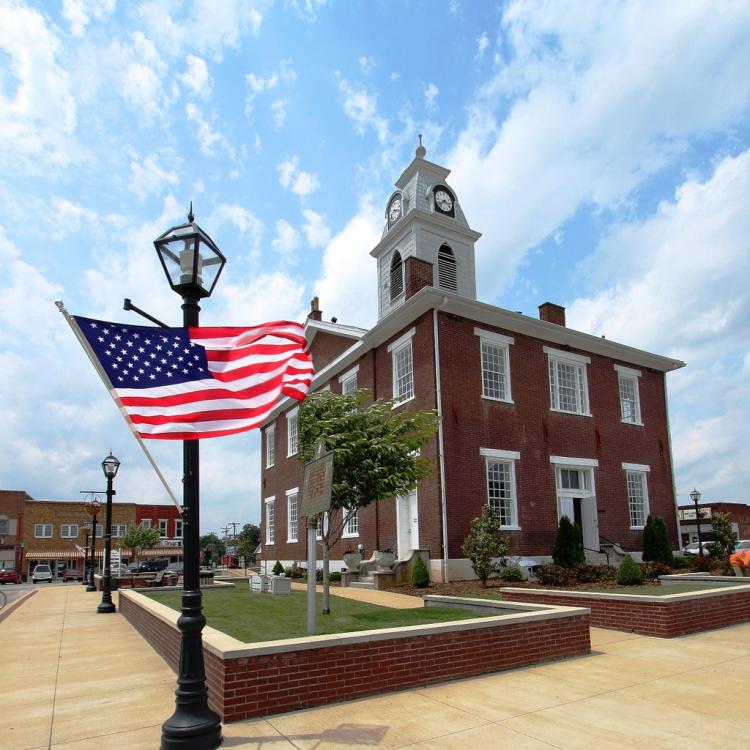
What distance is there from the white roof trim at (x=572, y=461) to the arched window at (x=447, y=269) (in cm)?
846

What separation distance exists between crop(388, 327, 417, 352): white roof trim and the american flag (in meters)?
13.4

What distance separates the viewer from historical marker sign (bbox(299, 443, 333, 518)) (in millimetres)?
7672

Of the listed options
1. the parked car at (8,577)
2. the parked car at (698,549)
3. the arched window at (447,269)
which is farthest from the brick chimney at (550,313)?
the parked car at (8,577)

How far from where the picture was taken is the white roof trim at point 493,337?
20500 mm

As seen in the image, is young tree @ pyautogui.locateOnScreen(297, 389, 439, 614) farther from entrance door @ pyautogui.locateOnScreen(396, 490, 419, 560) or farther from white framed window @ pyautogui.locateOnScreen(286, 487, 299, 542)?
white framed window @ pyautogui.locateOnScreen(286, 487, 299, 542)

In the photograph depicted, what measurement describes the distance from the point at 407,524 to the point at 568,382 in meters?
8.01

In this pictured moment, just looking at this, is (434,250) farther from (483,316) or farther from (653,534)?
(653,534)

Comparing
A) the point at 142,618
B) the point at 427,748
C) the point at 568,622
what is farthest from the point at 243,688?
the point at 142,618

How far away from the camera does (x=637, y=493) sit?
24.5 meters

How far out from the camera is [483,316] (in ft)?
67.2

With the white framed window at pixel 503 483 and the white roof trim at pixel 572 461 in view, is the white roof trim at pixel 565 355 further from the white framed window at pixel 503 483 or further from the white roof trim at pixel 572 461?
the white framed window at pixel 503 483

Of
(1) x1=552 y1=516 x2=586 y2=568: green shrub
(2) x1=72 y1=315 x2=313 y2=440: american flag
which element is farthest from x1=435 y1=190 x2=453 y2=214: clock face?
(2) x1=72 y1=315 x2=313 y2=440: american flag

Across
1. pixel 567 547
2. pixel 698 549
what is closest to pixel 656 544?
pixel 567 547

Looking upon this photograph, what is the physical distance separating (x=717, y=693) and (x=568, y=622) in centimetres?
223
